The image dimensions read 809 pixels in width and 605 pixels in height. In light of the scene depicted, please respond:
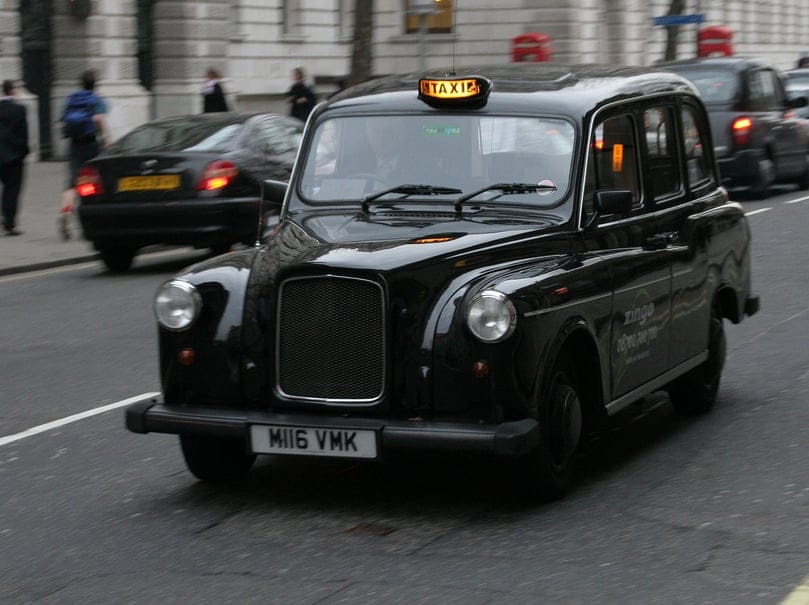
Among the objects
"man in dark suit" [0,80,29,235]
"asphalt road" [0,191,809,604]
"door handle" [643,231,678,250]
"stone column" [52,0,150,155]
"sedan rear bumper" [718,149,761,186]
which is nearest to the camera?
"asphalt road" [0,191,809,604]

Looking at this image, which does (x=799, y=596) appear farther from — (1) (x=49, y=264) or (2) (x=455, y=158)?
(1) (x=49, y=264)

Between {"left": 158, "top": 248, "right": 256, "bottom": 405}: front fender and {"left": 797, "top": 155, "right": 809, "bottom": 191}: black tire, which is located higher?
{"left": 158, "top": 248, "right": 256, "bottom": 405}: front fender

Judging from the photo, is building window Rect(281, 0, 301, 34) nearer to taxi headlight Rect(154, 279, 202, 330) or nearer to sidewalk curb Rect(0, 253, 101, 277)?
sidewalk curb Rect(0, 253, 101, 277)

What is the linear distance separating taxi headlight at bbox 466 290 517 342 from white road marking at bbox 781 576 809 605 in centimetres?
145

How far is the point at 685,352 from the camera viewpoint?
8.26 meters

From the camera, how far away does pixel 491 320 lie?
6.35 meters

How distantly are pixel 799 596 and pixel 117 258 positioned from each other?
12419 mm

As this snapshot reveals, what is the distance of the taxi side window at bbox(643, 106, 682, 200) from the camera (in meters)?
8.20

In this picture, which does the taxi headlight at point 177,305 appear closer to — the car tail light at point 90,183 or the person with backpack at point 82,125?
the car tail light at point 90,183

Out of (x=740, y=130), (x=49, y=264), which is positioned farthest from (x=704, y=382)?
(x=740, y=130)

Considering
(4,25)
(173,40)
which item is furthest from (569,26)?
(4,25)

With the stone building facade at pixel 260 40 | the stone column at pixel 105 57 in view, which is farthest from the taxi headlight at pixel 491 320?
the stone column at pixel 105 57

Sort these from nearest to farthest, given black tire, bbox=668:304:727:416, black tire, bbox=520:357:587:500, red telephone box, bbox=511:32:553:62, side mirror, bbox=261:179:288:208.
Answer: black tire, bbox=520:357:587:500 < side mirror, bbox=261:179:288:208 < black tire, bbox=668:304:727:416 < red telephone box, bbox=511:32:553:62

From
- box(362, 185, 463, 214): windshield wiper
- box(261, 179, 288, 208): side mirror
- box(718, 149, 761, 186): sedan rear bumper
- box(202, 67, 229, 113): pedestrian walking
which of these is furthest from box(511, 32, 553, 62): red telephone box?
box(362, 185, 463, 214): windshield wiper
